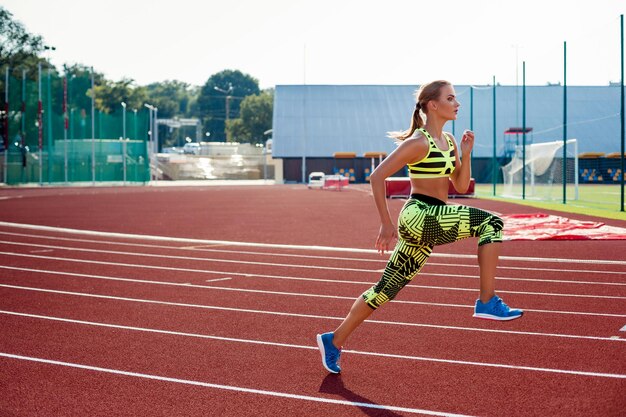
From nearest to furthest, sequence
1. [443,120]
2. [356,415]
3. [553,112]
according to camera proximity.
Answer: [356,415], [443,120], [553,112]

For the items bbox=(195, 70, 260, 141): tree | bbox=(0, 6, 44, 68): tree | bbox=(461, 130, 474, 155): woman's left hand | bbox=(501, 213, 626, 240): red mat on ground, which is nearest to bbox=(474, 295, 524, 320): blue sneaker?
bbox=(461, 130, 474, 155): woman's left hand

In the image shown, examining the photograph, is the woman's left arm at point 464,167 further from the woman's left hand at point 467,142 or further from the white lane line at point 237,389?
the white lane line at point 237,389

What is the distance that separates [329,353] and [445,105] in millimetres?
1827

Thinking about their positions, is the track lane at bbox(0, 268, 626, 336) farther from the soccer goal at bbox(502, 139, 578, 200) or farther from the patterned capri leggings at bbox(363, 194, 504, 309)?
the soccer goal at bbox(502, 139, 578, 200)

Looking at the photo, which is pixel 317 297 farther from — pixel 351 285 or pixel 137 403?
pixel 137 403

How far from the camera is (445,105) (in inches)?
211

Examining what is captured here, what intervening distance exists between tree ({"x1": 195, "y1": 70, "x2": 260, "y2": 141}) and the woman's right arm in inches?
6053

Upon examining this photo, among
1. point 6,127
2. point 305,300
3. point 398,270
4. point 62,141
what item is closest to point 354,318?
point 398,270

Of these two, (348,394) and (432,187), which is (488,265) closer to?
(432,187)

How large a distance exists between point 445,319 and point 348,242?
26.4 feet

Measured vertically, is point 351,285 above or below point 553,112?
below

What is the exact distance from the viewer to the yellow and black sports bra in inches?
207

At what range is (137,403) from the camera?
5043 mm

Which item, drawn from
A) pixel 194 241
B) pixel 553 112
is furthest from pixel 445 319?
pixel 553 112
